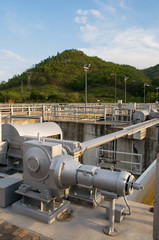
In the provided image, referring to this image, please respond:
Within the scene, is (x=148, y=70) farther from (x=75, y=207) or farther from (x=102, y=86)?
(x=75, y=207)

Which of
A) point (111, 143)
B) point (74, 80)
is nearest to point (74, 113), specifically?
point (111, 143)

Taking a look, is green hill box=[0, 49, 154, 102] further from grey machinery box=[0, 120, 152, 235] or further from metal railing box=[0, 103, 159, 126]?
grey machinery box=[0, 120, 152, 235]

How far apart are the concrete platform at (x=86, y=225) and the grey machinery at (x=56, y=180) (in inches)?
4.9

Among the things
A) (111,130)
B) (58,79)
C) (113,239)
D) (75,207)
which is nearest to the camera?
(113,239)

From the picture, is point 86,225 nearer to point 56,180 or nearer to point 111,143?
point 56,180

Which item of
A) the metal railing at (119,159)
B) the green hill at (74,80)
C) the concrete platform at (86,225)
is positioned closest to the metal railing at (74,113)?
the metal railing at (119,159)

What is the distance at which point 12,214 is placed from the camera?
368 cm

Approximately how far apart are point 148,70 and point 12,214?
19320cm

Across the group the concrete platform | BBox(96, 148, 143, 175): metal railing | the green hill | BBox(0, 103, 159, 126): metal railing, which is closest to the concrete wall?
BBox(96, 148, 143, 175): metal railing

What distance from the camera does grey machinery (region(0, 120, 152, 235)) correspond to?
3.01 meters

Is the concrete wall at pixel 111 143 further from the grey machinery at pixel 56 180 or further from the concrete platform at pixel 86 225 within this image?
→ the grey machinery at pixel 56 180

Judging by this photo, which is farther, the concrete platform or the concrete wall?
the concrete wall

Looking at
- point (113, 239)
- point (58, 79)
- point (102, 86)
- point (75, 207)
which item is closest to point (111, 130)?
point (75, 207)

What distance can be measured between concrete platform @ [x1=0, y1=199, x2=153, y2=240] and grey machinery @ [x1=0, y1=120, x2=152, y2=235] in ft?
0.41
